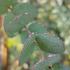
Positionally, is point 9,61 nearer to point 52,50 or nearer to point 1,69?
point 1,69

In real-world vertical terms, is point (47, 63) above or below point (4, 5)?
below

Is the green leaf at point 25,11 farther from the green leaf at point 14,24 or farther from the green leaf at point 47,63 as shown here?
the green leaf at point 47,63

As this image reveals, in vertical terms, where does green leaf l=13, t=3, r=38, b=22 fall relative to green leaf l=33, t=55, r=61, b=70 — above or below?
above

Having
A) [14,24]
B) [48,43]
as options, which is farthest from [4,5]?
[48,43]

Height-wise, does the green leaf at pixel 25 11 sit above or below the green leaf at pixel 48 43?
above

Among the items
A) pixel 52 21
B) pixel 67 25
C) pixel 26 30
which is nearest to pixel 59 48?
pixel 26 30

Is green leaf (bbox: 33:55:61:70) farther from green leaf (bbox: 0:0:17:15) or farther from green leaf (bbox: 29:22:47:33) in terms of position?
green leaf (bbox: 0:0:17:15)

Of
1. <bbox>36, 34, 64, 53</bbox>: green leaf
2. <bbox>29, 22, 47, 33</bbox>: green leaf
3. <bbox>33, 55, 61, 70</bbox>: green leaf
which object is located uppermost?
<bbox>36, 34, 64, 53</bbox>: green leaf

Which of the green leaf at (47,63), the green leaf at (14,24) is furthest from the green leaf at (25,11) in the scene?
the green leaf at (47,63)

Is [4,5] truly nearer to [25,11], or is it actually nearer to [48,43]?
[25,11]

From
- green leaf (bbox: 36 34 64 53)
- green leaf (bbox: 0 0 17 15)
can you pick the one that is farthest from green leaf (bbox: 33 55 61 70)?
green leaf (bbox: 0 0 17 15)

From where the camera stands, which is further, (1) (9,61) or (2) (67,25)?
(2) (67,25)
